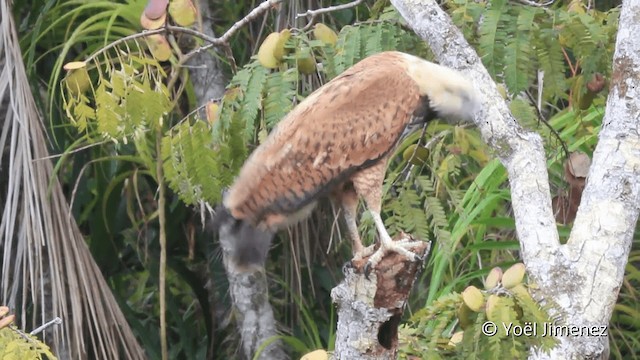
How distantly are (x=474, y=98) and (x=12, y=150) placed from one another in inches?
83.7

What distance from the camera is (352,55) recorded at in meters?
3.98

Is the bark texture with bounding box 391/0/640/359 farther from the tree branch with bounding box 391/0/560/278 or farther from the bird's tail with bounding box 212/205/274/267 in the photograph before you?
the bird's tail with bounding box 212/205/274/267

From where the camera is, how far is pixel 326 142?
3.38 meters

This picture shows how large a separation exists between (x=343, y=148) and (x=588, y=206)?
27.2 inches

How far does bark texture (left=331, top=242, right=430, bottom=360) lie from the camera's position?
3139 mm

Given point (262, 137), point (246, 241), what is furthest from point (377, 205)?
point (262, 137)

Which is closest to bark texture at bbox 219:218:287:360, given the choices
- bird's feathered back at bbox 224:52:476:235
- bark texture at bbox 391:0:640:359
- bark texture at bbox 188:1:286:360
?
bark texture at bbox 188:1:286:360

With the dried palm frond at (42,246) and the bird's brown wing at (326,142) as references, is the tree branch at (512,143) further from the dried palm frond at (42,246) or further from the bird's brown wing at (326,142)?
the dried palm frond at (42,246)

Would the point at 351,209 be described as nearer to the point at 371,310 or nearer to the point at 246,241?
the point at 246,241

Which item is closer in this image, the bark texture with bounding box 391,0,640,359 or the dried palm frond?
the bark texture with bounding box 391,0,640,359

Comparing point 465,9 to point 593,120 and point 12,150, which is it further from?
point 12,150

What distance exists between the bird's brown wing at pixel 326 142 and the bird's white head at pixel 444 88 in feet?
0.13

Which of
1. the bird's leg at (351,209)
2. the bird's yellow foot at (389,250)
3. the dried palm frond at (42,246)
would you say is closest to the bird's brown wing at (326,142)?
the bird's leg at (351,209)

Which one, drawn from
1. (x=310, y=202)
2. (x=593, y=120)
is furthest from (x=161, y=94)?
(x=593, y=120)
